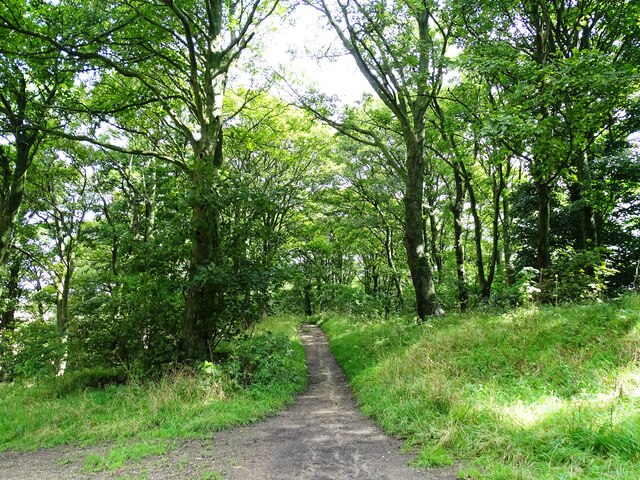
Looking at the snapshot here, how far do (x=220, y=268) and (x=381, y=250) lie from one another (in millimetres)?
23103

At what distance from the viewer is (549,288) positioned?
9758mm

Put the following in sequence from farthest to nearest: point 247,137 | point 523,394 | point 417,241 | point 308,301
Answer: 1. point 308,301
2. point 247,137
3. point 417,241
4. point 523,394

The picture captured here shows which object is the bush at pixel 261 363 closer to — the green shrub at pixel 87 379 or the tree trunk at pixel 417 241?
the green shrub at pixel 87 379

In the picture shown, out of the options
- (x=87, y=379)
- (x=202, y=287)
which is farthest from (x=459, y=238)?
(x=87, y=379)

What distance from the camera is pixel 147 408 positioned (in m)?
7.32

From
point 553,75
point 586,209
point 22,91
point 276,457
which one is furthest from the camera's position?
point 586,209

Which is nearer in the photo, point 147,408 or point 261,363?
point 147,408

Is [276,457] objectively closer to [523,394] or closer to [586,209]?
[523,394]

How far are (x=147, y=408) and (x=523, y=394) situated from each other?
263 inches

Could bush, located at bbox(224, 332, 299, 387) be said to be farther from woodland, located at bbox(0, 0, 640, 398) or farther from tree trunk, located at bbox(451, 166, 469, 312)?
tree trunk, located at bbox(451, 166, 469, 312)

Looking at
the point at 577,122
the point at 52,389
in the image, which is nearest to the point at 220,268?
the point at 52,389

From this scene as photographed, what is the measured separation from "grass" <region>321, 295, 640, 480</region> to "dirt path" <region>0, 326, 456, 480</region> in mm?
379

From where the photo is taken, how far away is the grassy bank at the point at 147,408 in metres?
6.52

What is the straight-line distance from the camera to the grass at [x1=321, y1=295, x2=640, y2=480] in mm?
3822
